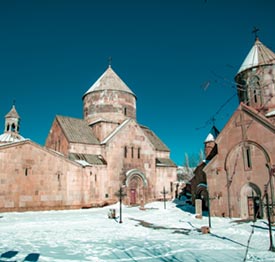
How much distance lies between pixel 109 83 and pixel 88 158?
9.24 m

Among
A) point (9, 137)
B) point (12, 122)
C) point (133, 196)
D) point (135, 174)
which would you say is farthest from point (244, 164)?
point (12, 122)

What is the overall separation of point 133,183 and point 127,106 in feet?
26.5

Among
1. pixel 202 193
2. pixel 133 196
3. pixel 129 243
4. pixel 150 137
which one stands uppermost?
pixel 150 137

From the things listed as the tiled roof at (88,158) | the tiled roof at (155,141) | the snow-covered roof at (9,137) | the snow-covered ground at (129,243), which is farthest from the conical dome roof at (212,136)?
the snow-covered roof at (9,137)

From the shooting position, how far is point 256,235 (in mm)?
10453

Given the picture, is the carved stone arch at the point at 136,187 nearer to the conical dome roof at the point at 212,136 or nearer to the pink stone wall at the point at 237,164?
the conical dome roof at the point at 212,136

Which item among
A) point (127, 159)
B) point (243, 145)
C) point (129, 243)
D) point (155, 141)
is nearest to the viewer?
point (129, 243)

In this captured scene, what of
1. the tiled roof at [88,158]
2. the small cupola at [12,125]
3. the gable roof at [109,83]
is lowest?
the tiled roof at [88,158]

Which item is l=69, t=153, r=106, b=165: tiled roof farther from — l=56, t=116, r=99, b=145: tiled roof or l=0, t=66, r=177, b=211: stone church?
l=56, t=116, r=99, b=145: tiled roof

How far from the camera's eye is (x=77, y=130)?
2641 cm

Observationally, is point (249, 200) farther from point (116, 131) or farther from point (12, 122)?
point (12, 122)

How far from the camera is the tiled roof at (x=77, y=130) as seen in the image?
82.4 feet

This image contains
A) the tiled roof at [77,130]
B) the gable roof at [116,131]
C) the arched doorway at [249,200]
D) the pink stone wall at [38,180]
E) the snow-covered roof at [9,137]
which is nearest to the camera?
the arched doorway at [249,200]

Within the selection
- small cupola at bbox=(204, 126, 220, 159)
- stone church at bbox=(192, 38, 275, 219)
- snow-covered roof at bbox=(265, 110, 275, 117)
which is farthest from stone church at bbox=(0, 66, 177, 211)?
snow-covered roof at bbox=(265, 110, 275, 117)
